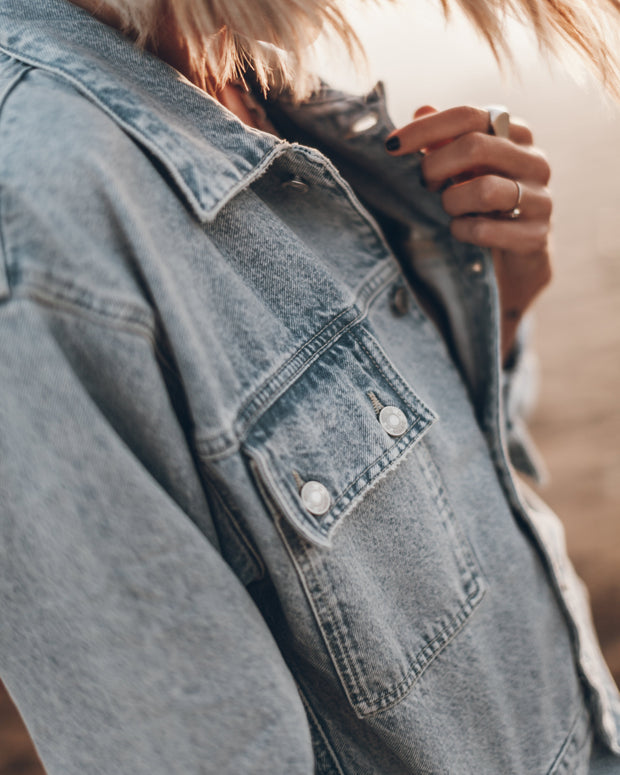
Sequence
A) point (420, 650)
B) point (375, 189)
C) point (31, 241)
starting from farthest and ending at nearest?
point (375, 189)
point (420, 650)
point (31, 241)

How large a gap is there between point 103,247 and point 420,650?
1.92 ft

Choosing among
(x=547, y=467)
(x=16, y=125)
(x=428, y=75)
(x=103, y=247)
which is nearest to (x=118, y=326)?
(x=103, y=247)

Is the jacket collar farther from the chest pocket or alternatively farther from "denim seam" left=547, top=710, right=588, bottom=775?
"denim seam" left=547, top=710, right=588, bottom=775

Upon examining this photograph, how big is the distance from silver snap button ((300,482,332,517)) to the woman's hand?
1.78 feet

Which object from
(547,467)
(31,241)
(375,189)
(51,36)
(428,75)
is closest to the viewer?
(31,241)

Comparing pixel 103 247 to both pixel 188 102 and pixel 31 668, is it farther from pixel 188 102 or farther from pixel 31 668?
pixel 31 668

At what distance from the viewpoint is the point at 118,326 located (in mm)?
561

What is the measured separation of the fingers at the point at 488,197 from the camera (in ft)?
3.24

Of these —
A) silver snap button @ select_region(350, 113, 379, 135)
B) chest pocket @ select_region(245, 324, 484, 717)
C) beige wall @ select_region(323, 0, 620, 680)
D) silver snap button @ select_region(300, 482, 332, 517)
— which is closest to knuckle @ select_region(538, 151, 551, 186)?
beige wall @ select_region(323, 0, 620, 680)

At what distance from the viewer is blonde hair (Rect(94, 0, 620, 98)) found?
0.69 m

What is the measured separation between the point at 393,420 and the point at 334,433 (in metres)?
0.09

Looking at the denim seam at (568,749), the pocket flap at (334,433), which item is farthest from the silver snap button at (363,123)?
the denim seam at (568,749)

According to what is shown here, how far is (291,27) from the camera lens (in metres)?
0.73

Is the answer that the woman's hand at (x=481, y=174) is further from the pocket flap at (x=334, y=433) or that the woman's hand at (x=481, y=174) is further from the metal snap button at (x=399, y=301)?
the pocket flap at (x=334, y=433)
